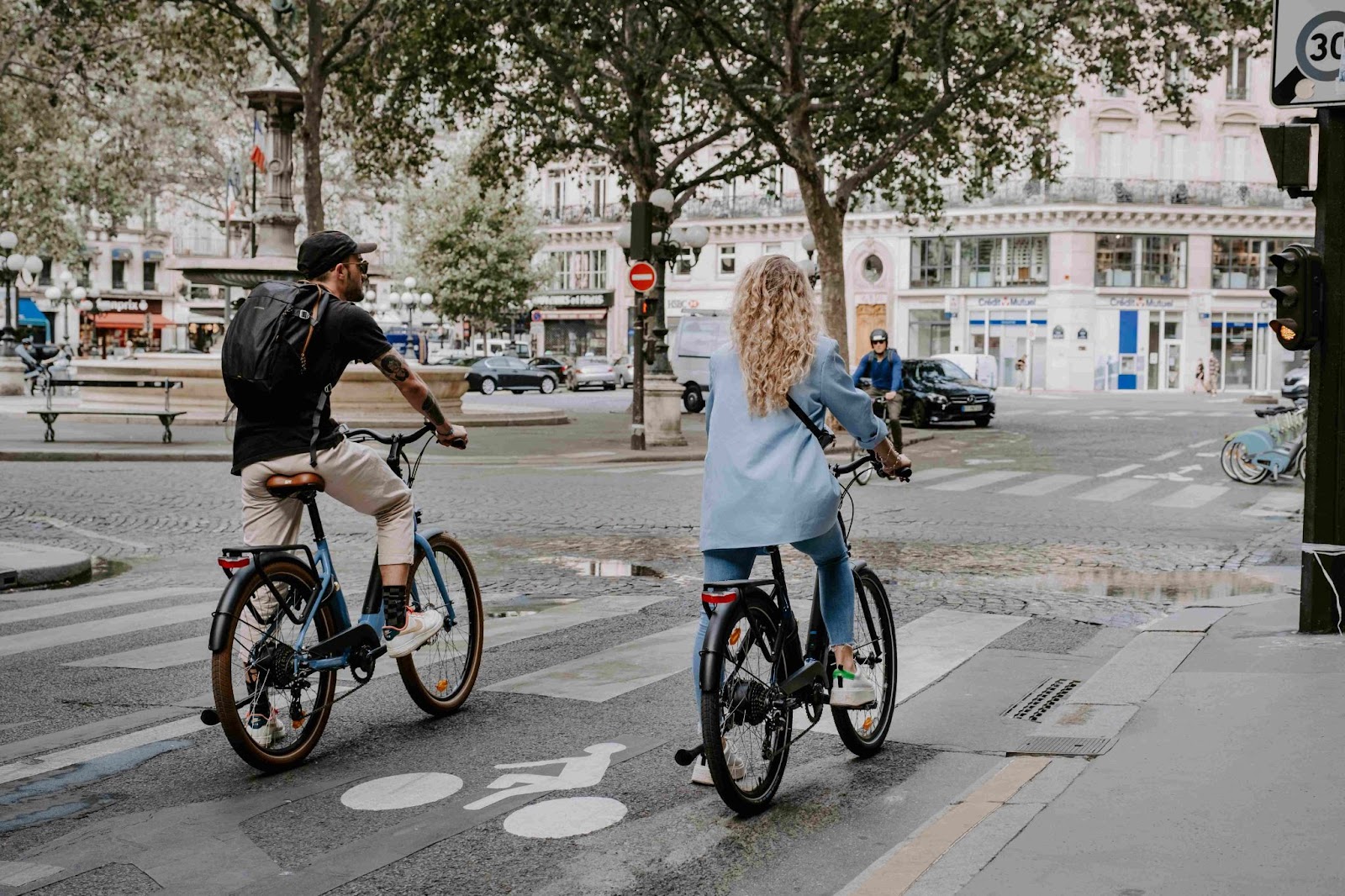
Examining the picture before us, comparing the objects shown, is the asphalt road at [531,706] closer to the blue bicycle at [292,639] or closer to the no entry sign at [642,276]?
the blue bicycle at [292,639]

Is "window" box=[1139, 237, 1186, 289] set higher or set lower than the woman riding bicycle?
higher

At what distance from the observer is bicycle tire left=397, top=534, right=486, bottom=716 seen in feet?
19.1

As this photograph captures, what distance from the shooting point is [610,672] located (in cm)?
679

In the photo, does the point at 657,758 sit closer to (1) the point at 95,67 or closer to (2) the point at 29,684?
(2) the point at 29,684

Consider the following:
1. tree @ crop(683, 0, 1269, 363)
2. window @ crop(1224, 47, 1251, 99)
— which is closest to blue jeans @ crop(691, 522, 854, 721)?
tree @ crop(683, 0, 1269, 363)

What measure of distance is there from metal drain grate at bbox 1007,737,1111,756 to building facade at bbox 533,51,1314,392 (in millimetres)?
54087

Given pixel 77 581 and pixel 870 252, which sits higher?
pixel 870 252

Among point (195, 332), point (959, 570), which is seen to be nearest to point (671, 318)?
point (195, 332)

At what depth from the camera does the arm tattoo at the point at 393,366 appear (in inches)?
211

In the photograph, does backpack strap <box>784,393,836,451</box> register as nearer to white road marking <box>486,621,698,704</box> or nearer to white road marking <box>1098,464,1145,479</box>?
white road marking <box>486,621,698,704</box>

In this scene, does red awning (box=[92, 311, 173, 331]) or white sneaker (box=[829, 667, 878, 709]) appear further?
red awning (box=[92, 311, 173, 331])

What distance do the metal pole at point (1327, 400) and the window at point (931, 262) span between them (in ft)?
181

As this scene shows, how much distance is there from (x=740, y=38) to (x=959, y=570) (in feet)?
60.5

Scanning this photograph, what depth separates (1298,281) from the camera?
723 cm
